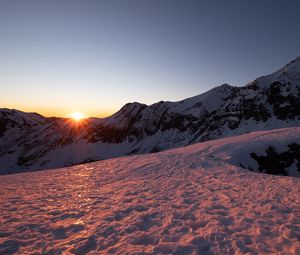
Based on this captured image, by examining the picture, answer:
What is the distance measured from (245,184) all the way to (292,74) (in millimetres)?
138780

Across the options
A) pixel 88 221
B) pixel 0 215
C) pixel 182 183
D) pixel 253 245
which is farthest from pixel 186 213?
pixel 0 215

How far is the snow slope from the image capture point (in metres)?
6.64

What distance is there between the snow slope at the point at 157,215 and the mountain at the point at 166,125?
98.4 metres

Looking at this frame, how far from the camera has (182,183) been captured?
13117 mm

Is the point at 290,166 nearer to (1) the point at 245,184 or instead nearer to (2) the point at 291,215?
(1) the point at 245,184

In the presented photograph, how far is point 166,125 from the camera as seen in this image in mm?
140625

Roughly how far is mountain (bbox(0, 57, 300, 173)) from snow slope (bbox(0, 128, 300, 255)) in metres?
98.4

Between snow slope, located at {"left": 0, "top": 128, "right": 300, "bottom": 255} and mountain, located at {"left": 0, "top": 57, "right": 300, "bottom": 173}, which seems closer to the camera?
snow slope, located at {"left": 0, "top": 128, "right": 300, "bottom": 255}

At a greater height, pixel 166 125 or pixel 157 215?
pixel 166 125

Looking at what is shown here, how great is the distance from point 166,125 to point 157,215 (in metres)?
132

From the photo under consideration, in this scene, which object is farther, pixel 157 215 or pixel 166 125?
pixel 166 125

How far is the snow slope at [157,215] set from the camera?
6.64 metres

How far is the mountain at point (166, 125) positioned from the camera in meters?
114

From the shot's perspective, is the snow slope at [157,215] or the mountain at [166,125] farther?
the mountain at [166,125]
